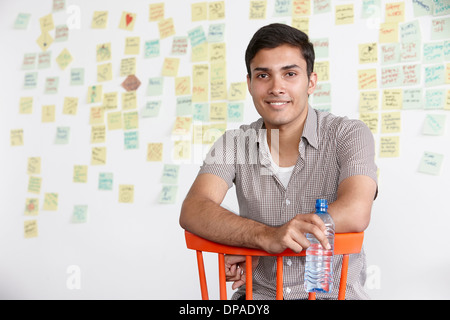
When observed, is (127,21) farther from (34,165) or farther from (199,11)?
(34,165)

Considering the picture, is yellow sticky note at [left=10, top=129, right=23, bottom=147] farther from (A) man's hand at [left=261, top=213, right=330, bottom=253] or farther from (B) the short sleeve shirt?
(A) man's hand at [left=261, top=213, right=330, bottom=253]

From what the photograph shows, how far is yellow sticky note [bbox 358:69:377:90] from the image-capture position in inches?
97.8

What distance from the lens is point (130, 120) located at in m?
2.92

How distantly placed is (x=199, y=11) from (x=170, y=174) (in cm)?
95

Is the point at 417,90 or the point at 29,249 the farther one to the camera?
the point at 29,249

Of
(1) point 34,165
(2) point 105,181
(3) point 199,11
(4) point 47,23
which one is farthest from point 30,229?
(3) point 199,11

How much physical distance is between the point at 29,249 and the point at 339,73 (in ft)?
7.18

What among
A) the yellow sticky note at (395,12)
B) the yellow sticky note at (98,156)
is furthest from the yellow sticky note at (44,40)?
the yellow sticky note at (395,12)

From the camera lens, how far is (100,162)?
298cm

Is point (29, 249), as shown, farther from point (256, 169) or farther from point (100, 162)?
point (256, 169)

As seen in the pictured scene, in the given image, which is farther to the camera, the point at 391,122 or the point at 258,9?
the point at 258,9

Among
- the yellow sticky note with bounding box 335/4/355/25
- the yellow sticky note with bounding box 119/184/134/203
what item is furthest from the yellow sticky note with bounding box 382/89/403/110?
the yellow sticky note with bounding box 119/184/134/203

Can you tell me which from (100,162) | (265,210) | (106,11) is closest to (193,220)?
(265,210)

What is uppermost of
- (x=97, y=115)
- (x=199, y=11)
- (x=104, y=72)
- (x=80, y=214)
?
(x=199, y=11)
